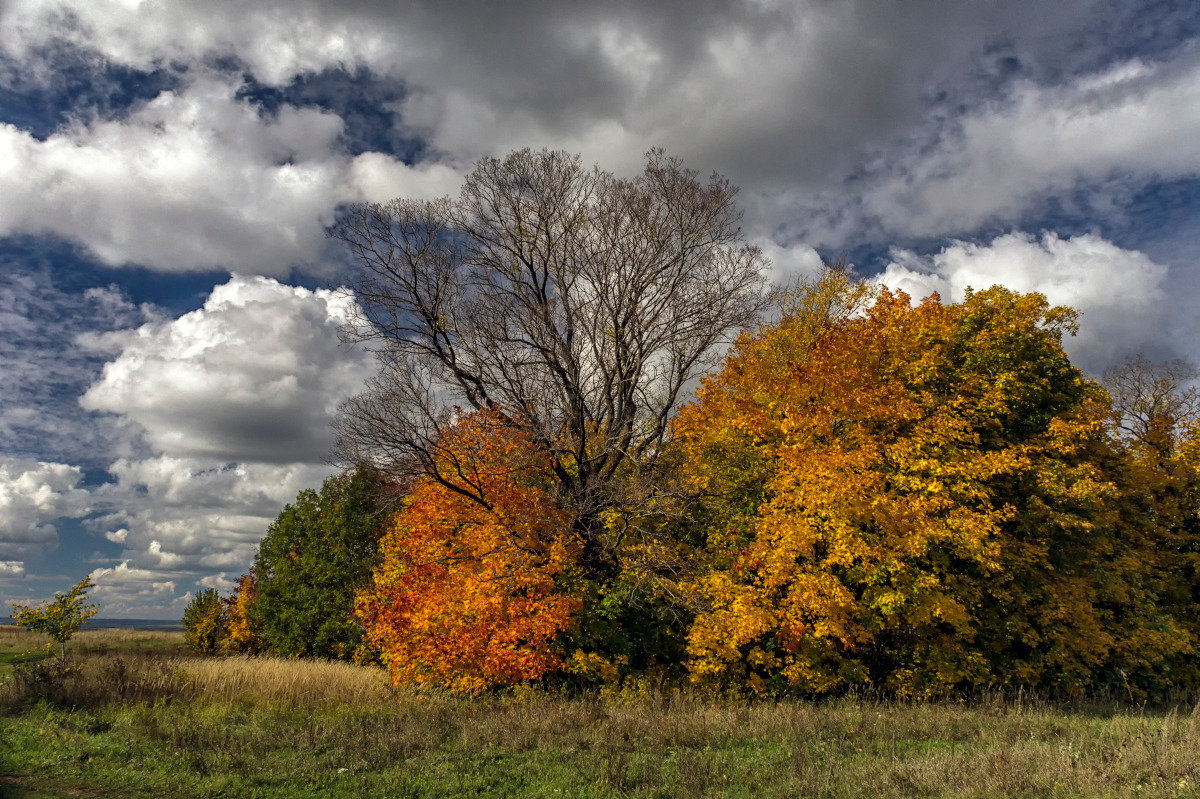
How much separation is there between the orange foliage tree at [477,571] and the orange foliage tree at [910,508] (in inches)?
159

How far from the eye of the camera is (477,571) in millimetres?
17109

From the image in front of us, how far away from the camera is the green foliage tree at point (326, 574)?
112 ft

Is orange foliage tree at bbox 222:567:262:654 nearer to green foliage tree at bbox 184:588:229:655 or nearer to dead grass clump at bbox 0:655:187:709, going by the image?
green foliage tree at bbox 184:588:229:655

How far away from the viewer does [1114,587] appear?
1986cm

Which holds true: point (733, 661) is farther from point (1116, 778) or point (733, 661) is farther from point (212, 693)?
point (212, 693)

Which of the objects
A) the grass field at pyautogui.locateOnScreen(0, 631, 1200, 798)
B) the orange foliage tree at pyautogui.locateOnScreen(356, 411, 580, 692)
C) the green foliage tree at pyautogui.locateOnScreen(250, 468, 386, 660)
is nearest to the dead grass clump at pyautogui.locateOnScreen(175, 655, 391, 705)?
the grass field at pyautogui.locateOnScreen(0, 631, 1200, 798)

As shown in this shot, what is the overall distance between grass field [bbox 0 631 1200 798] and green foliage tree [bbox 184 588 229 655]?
32.0 m

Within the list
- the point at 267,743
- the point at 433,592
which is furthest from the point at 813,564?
the point at 267,743

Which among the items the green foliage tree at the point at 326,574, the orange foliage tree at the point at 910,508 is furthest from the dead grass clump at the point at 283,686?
the green foliage tree at the point at 326,574

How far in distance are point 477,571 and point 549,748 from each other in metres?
7.30

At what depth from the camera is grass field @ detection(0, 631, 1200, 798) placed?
26.4ft

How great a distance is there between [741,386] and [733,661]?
27.4ft

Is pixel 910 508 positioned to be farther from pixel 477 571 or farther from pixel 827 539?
pixel 477 571

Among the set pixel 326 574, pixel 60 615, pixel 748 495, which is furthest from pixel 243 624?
pixel 748 495
